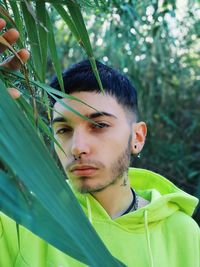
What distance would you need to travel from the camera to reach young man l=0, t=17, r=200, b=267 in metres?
1.10

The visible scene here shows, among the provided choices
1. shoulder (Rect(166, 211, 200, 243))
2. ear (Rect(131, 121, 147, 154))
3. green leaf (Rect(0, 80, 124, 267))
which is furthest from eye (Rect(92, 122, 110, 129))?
green leaf (Rect(0, 80, 124, 267))

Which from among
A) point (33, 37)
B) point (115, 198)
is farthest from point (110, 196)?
point (33, 37)

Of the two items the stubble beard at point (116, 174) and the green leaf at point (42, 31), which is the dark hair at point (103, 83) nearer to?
the stubble beard at point (116, 174)

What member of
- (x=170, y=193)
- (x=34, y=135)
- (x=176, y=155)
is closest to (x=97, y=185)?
(x=170, y=193)

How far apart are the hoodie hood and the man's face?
0.25ft

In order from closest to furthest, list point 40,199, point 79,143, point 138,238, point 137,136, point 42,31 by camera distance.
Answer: point 40,199 → point 42,31 → point 79,143 → point 138,238 → point 137,136

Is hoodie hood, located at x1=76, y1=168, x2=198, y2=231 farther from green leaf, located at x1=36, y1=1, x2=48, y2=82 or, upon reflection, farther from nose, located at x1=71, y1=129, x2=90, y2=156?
green leaf, located at x1=36, y1=1, x2=48, y2=82

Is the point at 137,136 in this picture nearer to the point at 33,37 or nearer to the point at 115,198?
the point at 115,198

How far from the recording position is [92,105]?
3.83 ft

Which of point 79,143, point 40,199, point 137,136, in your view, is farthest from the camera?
point 137,136

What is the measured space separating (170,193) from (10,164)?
2.91 ft

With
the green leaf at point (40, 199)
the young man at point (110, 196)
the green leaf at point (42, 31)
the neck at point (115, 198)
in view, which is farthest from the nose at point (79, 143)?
the green leaf at point (40, 199)

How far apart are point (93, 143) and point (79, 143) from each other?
0.12ft

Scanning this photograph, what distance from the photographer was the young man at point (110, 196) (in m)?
1.10
